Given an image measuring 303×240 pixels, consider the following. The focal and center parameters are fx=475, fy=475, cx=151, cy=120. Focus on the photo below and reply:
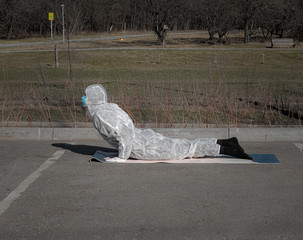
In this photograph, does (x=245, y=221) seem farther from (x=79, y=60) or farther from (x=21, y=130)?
(x=79, y=60)

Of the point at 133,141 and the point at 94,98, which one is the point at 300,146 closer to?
the point at 133,141

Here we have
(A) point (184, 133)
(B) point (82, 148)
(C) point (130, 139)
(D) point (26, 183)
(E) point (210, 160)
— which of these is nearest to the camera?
(D) point (26, 183)

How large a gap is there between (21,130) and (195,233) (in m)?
5.13

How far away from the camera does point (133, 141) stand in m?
6.36

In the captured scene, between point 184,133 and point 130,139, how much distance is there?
223 centimetres

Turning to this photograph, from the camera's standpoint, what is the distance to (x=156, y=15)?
119ft

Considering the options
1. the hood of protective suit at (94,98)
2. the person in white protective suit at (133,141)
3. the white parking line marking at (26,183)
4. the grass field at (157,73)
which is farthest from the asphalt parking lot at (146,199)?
the grass field at (157,73)

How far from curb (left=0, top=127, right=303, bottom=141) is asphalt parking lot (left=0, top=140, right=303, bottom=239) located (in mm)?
1126

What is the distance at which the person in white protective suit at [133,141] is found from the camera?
6230 mm

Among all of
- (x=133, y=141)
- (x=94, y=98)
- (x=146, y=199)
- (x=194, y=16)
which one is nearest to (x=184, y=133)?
(x=133, y=141)

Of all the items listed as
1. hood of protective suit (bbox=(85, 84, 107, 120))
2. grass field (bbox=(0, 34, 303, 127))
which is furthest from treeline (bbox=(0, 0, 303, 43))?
hood of protective suit (bbox=(85, 84, 107, 120))

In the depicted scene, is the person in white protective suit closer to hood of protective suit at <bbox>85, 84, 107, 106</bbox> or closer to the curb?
hood of protective suit at <bbox>85, 84, 107, 106</bbox>

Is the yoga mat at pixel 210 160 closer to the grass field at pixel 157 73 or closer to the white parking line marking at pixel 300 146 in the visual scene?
the white parking line marking at pixel 300 146

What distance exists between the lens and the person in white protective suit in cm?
623
